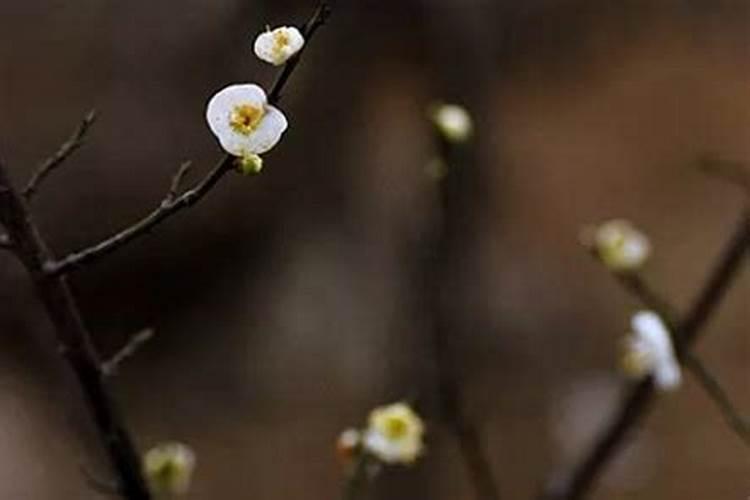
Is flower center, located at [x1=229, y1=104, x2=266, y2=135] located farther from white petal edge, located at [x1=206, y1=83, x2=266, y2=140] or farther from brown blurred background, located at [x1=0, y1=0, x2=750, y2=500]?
brown blurred background, located at [x1=0, y1=0, x2=750, y2=500]

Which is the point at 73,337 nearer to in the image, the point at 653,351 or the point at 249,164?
the point at 249,164

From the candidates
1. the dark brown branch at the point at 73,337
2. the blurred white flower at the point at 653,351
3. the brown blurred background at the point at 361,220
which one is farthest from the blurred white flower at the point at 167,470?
the brown blurred background at the point at 361,220

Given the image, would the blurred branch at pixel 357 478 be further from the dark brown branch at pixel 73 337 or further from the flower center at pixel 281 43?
the flower center at pixel 281 43

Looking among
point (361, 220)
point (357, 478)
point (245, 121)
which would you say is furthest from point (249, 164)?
point (361, 220)

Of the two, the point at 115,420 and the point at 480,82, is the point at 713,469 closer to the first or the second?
the point at 480,82

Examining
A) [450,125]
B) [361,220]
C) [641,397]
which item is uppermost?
[450,125]

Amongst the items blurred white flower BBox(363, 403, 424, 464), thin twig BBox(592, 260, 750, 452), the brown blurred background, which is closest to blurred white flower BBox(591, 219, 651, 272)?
thin twig BBox(592, 260, 750, 452)
